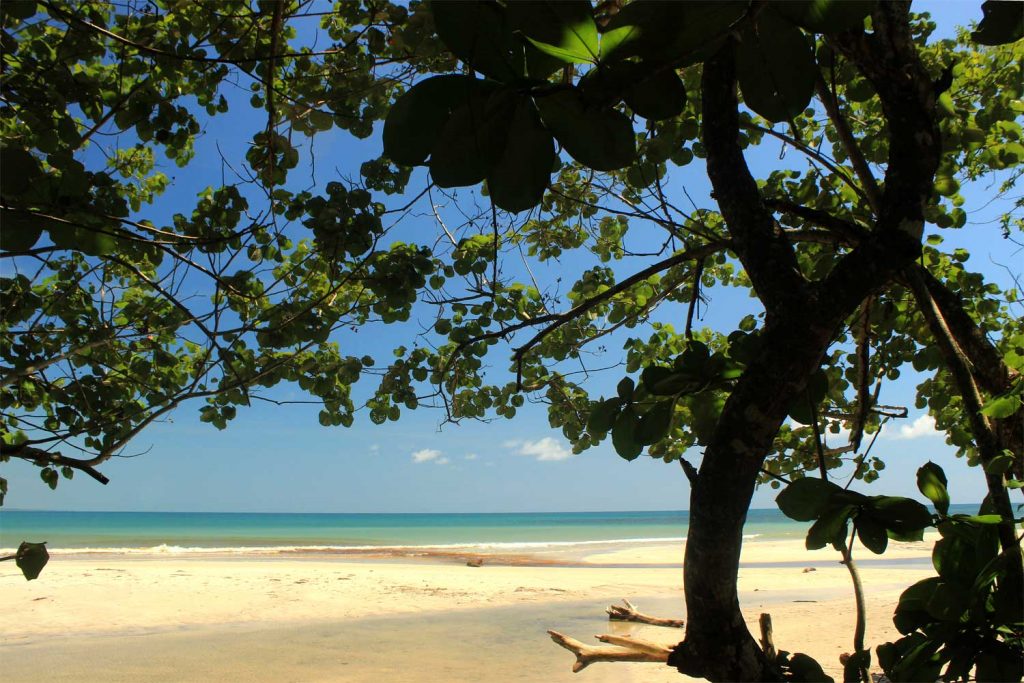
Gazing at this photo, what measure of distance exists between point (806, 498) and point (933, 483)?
194 mm

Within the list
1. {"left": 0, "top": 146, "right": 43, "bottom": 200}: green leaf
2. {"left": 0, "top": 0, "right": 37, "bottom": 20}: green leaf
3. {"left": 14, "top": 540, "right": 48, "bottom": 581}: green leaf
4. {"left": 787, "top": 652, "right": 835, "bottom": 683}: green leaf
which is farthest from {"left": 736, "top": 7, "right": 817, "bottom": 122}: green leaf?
{"left": 0, "top": 0, "right": 37, "bottom": 20}: green leaf

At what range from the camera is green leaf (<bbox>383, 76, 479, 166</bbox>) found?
60 cm

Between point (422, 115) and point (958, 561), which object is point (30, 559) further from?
point (958, 561)

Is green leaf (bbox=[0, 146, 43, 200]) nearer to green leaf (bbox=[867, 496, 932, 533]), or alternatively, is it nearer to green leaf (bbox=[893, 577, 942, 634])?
green leaf (bbox=[867, 496, 932, 533])

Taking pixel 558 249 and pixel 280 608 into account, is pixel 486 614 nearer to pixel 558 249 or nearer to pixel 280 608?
pixel 280 608

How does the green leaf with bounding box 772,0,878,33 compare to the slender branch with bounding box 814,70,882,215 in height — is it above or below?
below

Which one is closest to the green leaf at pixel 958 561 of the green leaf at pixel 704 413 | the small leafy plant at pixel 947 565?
the small leafy plant at pixel 947 565

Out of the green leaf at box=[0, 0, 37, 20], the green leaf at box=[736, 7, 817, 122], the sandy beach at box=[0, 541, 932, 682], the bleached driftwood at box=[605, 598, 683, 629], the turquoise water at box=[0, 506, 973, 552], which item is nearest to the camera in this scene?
the green leaf at box=[736, 7, 817, 122]

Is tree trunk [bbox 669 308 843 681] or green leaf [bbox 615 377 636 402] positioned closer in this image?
tree trunk [bbox 669 308 843 681]

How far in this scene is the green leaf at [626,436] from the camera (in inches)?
38.0

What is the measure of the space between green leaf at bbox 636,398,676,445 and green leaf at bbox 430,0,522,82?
1.70 ft

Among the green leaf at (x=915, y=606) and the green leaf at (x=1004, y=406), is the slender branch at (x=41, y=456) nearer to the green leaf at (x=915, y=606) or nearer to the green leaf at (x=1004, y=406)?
the green leaf at (x=915, y=606)

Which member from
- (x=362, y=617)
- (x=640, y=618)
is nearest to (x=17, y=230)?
(x=640, y=618)

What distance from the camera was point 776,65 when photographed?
2.25 feet
